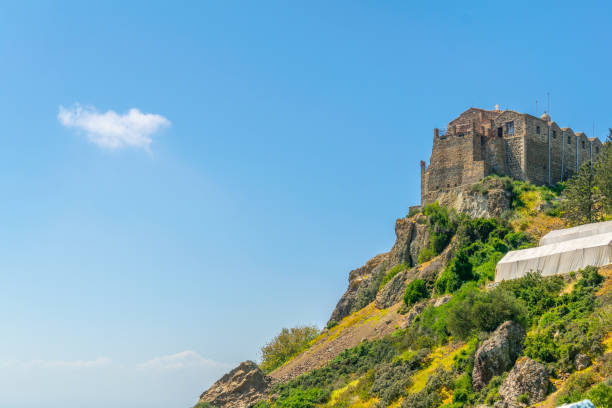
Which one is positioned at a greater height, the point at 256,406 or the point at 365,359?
the point at 365,359

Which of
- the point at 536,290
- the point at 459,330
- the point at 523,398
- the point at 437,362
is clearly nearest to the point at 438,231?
the point at 437,362

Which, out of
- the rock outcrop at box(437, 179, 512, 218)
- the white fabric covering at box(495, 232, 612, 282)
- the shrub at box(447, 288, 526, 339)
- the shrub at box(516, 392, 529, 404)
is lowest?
the shrub at box(516, 392, 529, 404)

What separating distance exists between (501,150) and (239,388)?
2794cm

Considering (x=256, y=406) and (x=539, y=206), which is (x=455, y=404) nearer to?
(x=256, y=406)

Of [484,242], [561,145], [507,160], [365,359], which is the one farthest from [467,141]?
[365,359]

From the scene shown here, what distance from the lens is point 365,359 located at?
40438 millimetres

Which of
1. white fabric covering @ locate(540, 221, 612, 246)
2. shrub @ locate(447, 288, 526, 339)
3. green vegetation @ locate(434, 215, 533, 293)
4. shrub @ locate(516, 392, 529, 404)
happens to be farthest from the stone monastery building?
shrub @ locate(516, 392, 529, 404)

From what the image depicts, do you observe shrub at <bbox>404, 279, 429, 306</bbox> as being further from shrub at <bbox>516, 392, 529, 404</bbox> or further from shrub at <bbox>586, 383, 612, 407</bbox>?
shrub at <bbox>586, 383, 612, 407</bbox>

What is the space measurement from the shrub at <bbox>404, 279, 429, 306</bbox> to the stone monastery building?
428 inches

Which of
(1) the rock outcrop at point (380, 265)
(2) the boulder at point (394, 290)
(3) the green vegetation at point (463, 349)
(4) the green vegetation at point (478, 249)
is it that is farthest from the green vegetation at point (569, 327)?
(1) the rock outcrop at point (380, 265)

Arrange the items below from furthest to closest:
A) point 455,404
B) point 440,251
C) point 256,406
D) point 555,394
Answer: point 440,251, point 256,406, point 455,404, point 555,394

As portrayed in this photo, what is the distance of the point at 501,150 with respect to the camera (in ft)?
176

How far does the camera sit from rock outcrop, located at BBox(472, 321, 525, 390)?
26.0 metres

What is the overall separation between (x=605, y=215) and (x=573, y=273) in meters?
13.8
